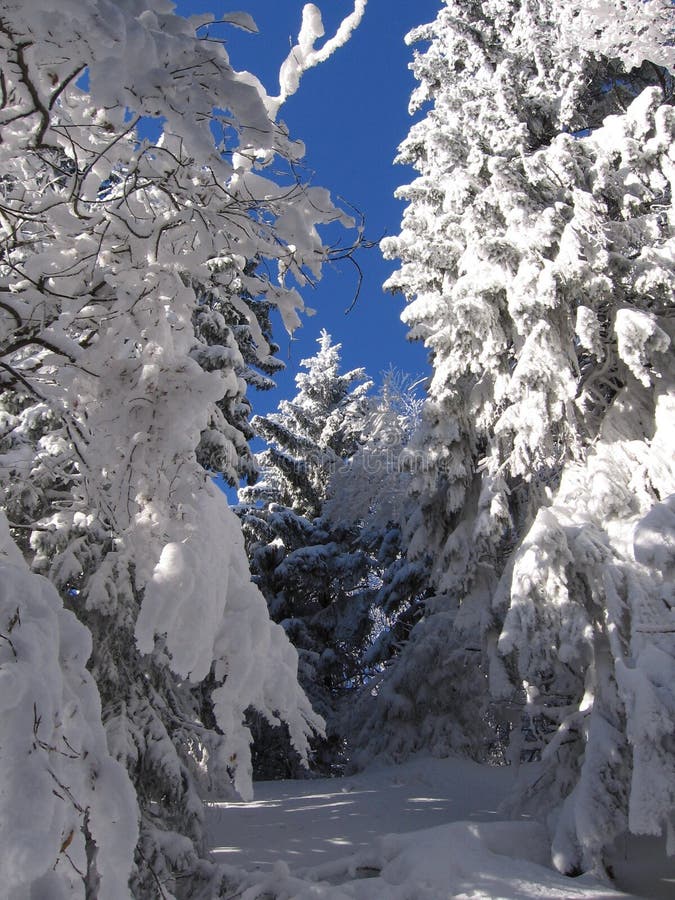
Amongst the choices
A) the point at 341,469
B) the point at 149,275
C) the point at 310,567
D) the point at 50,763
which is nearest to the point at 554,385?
the point at 149,275

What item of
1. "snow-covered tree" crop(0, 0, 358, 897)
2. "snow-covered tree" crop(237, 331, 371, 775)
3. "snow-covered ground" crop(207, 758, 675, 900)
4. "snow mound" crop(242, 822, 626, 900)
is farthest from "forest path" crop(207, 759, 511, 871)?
"snow-covered tree" crop(237, 331, 371, 775)

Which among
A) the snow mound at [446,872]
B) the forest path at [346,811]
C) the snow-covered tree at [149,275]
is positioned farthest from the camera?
the forest path at [346,811]

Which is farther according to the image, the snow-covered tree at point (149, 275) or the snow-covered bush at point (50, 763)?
the snow-covered tree at point (149, 275)

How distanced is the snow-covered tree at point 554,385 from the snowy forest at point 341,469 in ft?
0.13

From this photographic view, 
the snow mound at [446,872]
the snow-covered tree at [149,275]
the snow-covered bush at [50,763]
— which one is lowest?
the snow mound at [446,872]

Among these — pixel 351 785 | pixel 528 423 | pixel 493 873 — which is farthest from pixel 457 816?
pixel 528 423

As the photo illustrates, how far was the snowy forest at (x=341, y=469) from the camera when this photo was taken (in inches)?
76.0

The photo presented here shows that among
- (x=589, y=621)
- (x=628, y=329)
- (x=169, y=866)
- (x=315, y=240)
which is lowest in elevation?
(x=169, y=866)

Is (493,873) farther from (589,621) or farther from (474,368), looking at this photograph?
(474,368)

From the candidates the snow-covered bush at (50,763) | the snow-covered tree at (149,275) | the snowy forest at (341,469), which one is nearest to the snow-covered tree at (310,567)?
the snowy forest at (341,469)

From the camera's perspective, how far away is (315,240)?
2.71m

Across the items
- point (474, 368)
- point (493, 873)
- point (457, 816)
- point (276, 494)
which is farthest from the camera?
point (276, 494)

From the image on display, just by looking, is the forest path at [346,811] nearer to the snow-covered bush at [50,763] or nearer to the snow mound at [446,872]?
the snow mound at [446,872]

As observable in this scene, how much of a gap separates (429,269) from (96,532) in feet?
23.1
